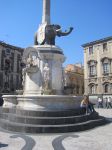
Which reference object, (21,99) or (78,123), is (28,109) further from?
(78,123)

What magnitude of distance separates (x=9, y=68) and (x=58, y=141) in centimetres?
4234

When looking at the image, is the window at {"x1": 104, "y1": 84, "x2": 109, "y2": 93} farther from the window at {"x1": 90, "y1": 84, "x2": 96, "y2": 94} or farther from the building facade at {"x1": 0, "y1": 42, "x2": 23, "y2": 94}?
the building facade at {"x1": 0, "y1": 42, "x2": 23, "y2": 94}

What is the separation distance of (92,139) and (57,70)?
21.7ft

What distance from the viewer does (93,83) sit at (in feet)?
145

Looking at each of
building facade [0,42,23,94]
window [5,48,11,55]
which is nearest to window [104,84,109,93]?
building facade [0,42,23,94]

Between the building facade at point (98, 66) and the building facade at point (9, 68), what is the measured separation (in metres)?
15.4

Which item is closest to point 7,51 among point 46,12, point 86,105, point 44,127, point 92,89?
point 92,89

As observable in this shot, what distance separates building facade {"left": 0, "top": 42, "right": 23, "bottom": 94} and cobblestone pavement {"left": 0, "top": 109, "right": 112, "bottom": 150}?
36912mm

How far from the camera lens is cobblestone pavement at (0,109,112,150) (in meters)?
7.83

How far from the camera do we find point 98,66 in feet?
144

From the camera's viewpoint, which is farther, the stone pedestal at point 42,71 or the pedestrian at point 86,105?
the stone pedestal at point 42,71

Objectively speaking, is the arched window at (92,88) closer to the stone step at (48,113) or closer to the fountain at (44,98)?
the fountain at (44,98)

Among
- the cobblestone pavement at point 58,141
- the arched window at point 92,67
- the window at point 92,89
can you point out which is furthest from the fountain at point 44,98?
the arched window at point 92,67

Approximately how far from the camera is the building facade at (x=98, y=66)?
42031 mm
